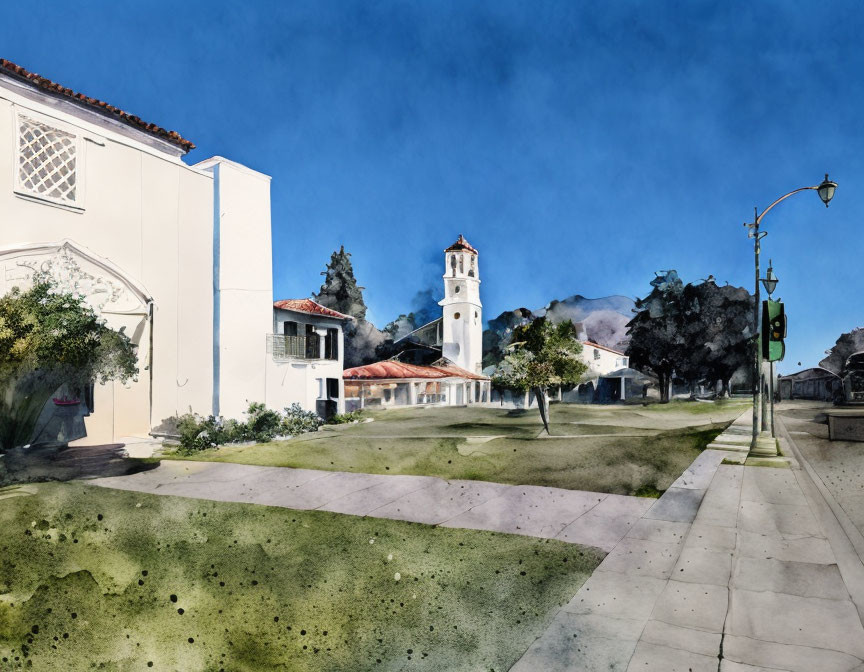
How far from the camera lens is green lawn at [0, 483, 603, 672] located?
118 inches

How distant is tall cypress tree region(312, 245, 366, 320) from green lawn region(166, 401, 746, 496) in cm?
164

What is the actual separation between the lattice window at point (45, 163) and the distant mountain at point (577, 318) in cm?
487

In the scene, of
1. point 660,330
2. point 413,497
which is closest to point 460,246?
point 413,497

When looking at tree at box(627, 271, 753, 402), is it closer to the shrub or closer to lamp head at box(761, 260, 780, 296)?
lamp head at box(761, 260, 780, 296)

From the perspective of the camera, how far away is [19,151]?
14.8 feet

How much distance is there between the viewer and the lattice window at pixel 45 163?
15.0 ft

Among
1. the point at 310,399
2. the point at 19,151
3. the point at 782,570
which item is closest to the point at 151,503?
the point at 310,399

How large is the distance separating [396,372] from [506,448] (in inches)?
77.6

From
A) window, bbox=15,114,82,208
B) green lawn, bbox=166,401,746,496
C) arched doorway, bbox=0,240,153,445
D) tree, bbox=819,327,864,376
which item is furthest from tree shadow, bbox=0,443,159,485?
tree, bbox=819,327,864,376

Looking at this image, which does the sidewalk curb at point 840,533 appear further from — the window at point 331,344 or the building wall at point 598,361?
the window at point 331,344

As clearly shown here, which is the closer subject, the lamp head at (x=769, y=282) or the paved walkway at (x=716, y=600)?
the paved walkway at (x=716, y=600)

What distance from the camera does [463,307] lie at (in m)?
7.54

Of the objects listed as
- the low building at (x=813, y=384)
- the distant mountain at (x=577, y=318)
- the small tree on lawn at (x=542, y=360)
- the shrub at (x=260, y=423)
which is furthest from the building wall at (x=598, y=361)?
the shrub at (x=260, y=423)

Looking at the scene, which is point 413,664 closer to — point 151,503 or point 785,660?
point 785,660
